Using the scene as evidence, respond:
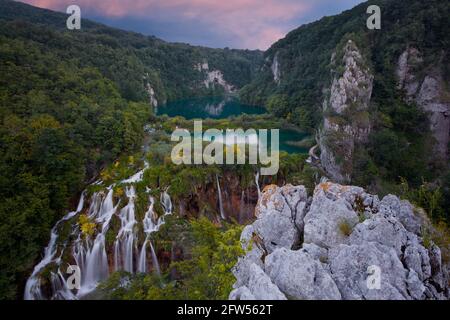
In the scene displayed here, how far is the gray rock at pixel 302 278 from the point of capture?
674 cm

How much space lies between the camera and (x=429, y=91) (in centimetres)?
4066

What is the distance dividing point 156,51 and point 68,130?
104292 mm

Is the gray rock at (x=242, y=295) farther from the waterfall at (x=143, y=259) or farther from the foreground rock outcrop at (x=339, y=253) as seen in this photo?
the waterfall at (x=143, y=259)

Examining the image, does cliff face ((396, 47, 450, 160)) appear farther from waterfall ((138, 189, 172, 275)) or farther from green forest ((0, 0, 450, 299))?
waterfall ((138, 189, 172, 275))

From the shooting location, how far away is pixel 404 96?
43.8m

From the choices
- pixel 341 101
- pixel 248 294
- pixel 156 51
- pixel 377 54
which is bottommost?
pixel 248 294

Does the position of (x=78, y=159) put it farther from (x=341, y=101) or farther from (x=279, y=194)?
(x=341, y=101)

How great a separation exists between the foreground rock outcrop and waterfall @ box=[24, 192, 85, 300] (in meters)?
14.0

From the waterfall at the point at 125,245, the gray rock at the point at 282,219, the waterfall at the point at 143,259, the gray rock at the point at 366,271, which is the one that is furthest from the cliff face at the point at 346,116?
the gray rock at the point at 366,271

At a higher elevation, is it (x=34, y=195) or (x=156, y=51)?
(x=156, y=51)

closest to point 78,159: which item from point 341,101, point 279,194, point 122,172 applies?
point 122,172

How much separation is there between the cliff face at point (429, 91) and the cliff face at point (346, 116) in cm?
591
